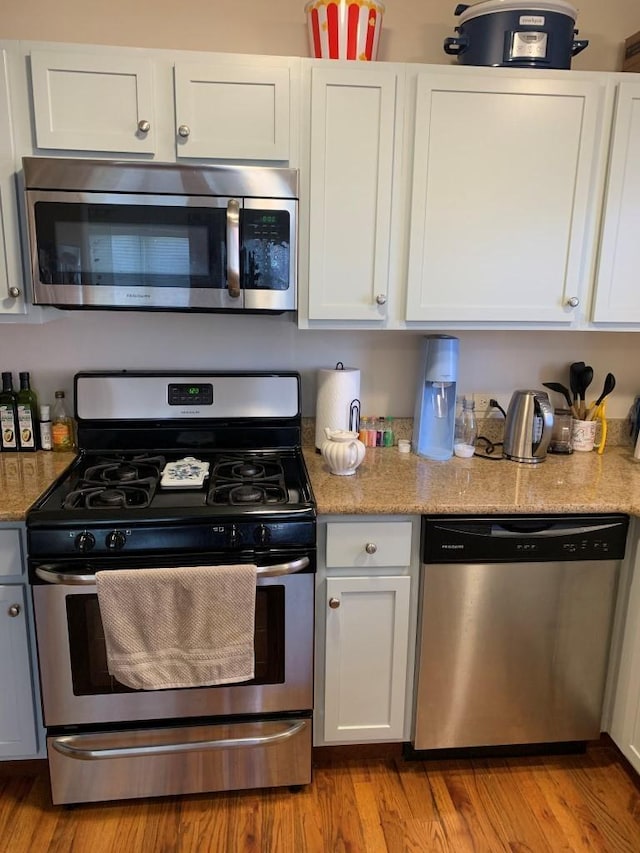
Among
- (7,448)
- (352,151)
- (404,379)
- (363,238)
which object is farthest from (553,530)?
(7,448)

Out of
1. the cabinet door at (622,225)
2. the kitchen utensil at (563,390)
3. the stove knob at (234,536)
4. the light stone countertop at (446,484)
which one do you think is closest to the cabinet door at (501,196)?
the cabinet door at (622,225)

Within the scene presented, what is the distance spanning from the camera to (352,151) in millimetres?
1914

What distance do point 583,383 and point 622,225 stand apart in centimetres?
61

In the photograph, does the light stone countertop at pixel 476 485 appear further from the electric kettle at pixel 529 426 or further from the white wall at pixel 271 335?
the white wall at pixel 271 335

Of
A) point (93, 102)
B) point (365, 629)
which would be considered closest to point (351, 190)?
point (93, 102)

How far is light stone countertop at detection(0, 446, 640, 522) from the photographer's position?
1812 millimetres

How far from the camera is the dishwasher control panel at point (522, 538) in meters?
1.84

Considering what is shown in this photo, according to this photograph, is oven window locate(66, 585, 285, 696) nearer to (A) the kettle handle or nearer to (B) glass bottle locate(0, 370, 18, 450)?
(B) glass bottle locate(0, 370, 18, 450)

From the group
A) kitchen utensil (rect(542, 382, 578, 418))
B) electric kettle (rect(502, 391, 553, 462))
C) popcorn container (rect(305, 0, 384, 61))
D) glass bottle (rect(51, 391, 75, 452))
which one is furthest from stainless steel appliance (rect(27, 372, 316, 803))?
popcorn container (rect(305, 0, 384, 61))

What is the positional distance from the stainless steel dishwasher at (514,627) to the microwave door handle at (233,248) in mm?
906

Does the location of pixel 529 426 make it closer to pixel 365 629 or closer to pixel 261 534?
pixel 365 629

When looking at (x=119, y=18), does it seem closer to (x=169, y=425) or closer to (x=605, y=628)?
(x=169, y=425)

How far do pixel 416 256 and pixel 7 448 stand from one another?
1.55 meters

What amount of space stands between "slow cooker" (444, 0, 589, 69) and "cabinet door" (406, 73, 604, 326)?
0.07 meters
